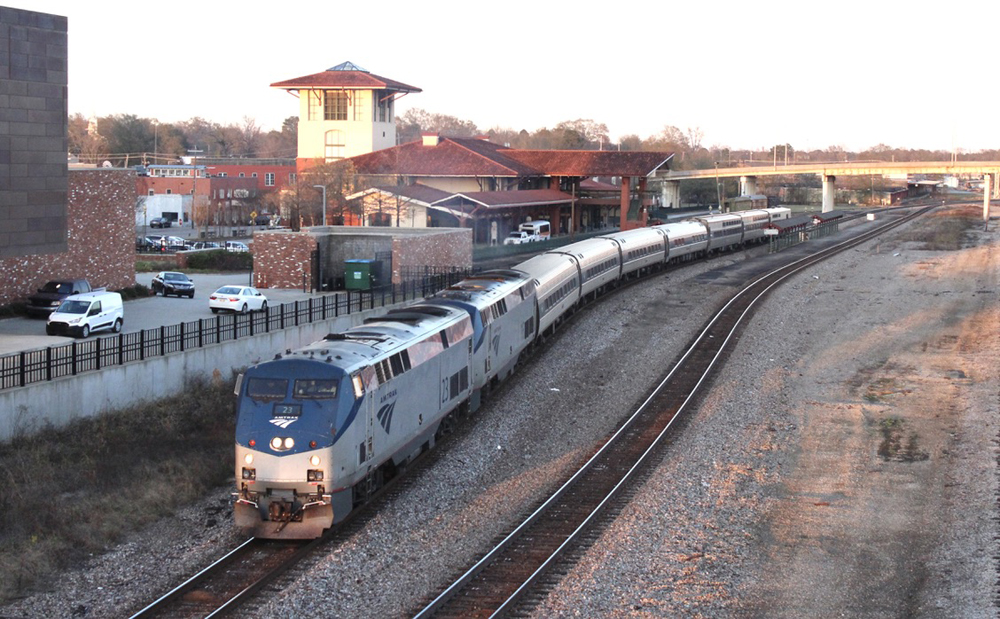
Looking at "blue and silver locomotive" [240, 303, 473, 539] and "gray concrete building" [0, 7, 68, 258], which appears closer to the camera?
"blue and silver locomotive" [240, 303, 473, 539]

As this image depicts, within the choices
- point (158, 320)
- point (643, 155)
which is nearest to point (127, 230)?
point (158, 320)

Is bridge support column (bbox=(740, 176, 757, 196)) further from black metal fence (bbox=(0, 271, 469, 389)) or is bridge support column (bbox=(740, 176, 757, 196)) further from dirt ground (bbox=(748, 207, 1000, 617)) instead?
black metal fence (bbox=(0, 271, 469, 389))

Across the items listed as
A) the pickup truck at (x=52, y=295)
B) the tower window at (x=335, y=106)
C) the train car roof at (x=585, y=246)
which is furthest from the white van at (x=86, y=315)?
the tower window at (x=335, y=106)

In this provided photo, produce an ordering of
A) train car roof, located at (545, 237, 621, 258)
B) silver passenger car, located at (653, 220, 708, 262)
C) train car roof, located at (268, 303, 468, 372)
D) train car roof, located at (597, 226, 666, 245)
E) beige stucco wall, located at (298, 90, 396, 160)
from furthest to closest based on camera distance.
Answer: beige stucco wall, located at (298, 90, 396, 160), silver passenger car, located at (653, 220, 708, 262), train car roof, located at (597, 226, 666, 245), train car roof, located at (545, 237, 621, 258), train car roof, located at (268, 303, 468, 372)

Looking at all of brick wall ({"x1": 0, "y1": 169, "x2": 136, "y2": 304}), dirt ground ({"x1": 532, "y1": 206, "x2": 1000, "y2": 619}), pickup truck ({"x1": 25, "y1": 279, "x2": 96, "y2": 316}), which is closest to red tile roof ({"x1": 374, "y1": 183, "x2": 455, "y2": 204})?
brick wall ({"x1": 0, "y1": 169, "x2": 136, "y2": 304})

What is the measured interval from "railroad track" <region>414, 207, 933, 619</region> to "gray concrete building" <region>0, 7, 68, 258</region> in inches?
729

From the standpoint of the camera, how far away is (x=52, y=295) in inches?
1395

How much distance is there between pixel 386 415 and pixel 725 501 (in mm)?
7199

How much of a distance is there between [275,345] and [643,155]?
60872 millimetres

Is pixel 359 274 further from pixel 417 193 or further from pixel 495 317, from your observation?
pixel 417 193

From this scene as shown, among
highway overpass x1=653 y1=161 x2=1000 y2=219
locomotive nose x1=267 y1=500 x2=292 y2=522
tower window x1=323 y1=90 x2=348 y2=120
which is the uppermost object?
tower window x1=323 y1=90 x2=348 y2=120

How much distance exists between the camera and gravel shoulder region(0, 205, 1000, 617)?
1598cm

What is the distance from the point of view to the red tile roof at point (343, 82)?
3469 inches

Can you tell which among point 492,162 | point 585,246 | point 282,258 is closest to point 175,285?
point 282,258
